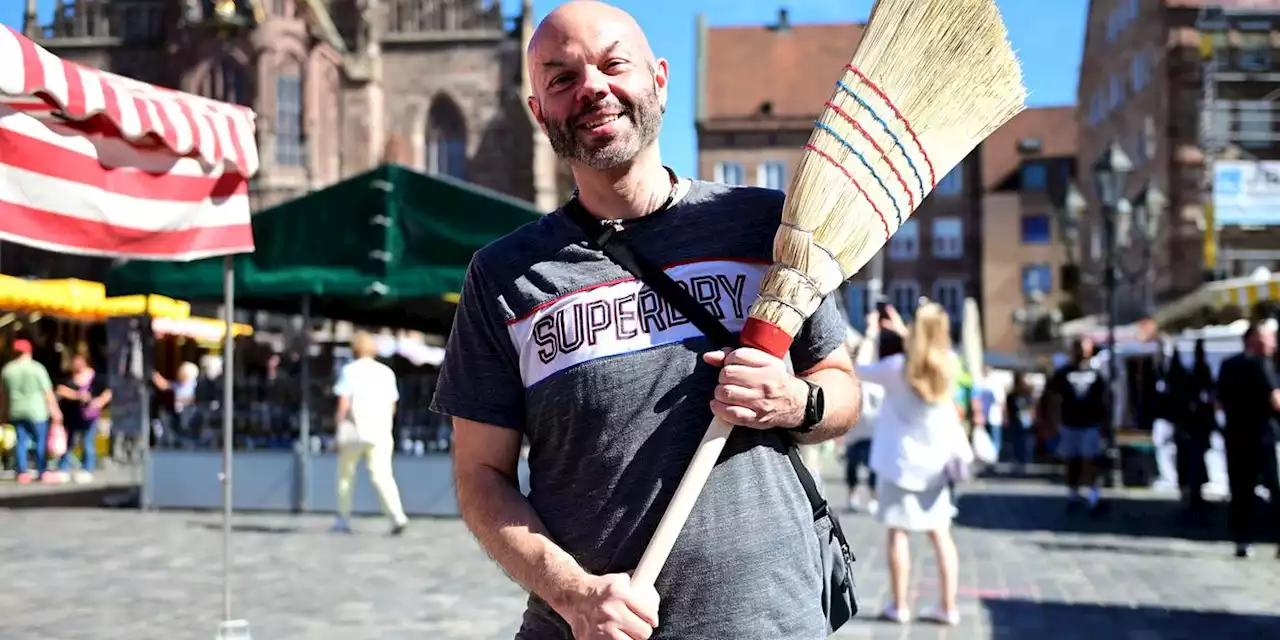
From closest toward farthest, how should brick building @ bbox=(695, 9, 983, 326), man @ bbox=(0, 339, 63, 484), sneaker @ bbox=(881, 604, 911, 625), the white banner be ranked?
sneaker @ bbox=(881, 604, 911, 625) → man @ bbox=(0, 339, 63, 484) → the white banner → brick building @ bbox=(695, 9, 983, 326)

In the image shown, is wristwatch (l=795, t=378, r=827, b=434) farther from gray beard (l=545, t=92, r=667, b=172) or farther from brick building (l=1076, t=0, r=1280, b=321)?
brick building (l=1076, t=0, r=1280, b=321)

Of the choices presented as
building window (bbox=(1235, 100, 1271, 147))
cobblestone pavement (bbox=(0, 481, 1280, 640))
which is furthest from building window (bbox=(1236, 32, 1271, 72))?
cobblestone pavement (bbox=(0, 481, 1280, 640))

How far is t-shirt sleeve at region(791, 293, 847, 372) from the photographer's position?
2.56 meters

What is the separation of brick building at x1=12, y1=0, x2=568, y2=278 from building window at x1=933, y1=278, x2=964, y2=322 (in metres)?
27.8

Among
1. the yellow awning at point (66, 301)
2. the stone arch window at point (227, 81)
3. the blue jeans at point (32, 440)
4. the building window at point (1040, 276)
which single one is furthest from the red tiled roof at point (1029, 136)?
the blue jeans at point (32, 440)

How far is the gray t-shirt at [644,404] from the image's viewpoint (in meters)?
2.39

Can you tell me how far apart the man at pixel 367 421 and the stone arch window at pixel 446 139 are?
115 ft

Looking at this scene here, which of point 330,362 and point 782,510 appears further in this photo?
point 330,362

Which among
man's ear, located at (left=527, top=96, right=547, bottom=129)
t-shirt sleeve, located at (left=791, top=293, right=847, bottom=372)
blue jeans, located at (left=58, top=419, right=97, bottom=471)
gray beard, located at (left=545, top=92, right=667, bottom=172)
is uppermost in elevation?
man's ear, located at (left=527, top=96, right=547, bottom=129)

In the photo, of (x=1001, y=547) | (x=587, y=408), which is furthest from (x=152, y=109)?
(x=1001, y=547)

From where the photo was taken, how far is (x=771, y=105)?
64.6 m

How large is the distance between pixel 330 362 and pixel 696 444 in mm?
14762

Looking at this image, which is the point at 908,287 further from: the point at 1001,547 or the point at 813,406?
the point at 813,406

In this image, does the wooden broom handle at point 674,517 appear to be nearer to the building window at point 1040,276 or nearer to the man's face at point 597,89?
the man's face at point 597,89
